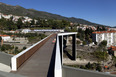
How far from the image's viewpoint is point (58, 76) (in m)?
3.42

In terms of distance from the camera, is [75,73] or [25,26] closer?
[75,73]

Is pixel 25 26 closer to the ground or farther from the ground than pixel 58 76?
farther from the ground

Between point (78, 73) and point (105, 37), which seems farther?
point (105, 37)

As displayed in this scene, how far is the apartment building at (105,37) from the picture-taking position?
57.8 meters

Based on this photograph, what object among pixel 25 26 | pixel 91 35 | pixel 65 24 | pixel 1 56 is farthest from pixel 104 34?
pixel 1 56

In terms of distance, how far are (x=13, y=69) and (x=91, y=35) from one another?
201 feet

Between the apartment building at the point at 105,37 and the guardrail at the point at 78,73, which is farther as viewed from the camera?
the apartment building at the point at 105,37

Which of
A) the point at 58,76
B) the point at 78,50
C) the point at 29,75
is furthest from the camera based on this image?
the point at 78,50

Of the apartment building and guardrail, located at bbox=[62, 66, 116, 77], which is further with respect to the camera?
the apartment building

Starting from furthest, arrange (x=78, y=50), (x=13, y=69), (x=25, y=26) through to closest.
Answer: (x=25, y=26) → (x=78, y=50) → (x=13, y=69)

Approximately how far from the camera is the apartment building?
57.8 meters

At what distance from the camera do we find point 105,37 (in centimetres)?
6069

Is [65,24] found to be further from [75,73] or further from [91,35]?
[75,73]

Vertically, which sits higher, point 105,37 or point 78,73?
point 78,73
